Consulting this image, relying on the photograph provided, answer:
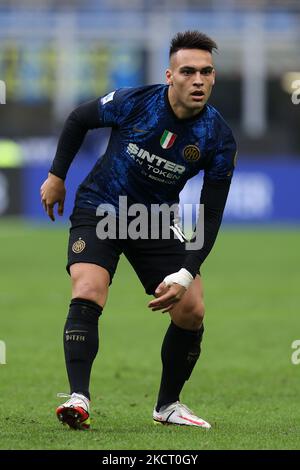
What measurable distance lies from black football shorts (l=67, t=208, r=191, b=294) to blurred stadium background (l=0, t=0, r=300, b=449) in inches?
34.9

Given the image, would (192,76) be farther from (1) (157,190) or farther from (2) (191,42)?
(1) (157,190)

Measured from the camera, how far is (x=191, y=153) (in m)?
6.59

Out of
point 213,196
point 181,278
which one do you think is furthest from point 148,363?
point 181,278

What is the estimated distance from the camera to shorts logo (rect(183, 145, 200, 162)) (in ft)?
21.6

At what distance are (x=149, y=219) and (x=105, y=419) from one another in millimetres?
1221

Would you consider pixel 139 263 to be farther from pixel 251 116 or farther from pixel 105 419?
pixel 251 116

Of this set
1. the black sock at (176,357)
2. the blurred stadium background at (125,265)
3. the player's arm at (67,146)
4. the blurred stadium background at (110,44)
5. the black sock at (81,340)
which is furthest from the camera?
the blurred stadium background at (110,44)

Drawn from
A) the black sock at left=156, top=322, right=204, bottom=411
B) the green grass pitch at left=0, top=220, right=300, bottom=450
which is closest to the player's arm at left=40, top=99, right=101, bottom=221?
the black sock at left=156, top=322, right=204, bottom=411

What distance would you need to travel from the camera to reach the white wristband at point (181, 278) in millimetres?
6320

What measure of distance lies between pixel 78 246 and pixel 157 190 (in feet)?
1.83

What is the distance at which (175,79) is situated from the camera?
6449 millimetres

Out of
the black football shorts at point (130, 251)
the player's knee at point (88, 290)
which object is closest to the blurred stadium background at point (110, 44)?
the black football shorts at point (130, 251)

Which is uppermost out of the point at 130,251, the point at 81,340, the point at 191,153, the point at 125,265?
the point at 191,153

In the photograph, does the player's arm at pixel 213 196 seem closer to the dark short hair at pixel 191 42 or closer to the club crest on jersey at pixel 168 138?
the club crest on jersey at pixel 168 138
